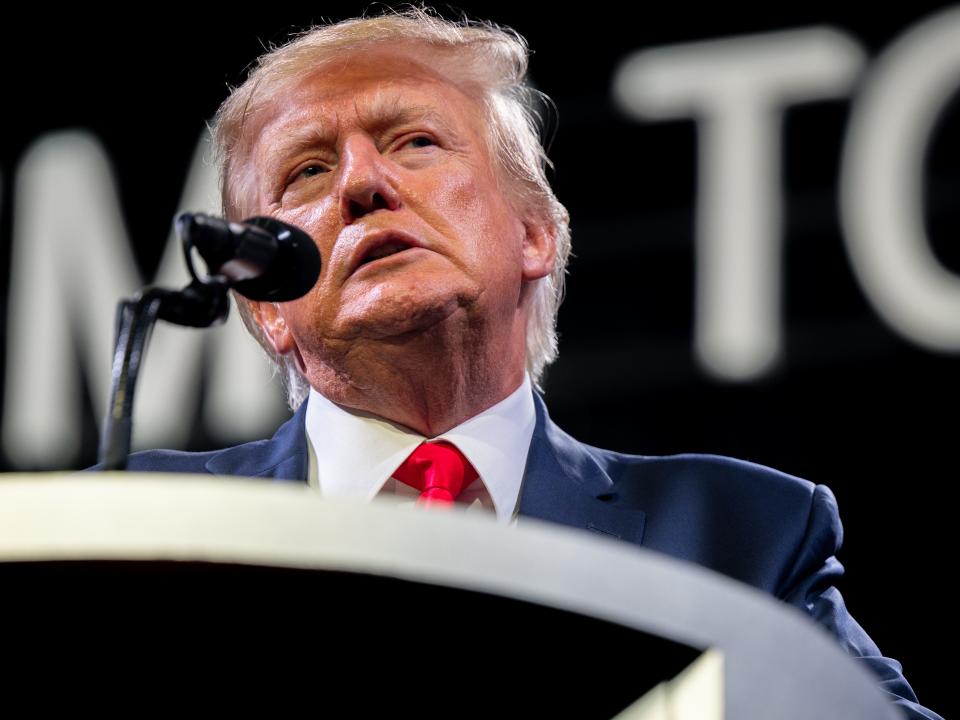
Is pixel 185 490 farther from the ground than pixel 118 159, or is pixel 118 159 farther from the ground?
pixel 185 490

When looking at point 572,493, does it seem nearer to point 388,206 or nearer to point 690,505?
A: point 690,505

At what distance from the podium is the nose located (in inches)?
44.7

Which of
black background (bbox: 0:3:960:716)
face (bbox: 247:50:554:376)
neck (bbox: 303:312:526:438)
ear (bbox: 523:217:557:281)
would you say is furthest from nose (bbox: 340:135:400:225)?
black background (bbox: 0:3:960:716)

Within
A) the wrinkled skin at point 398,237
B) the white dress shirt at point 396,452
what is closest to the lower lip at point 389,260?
the wrinkled skin at point 398,237

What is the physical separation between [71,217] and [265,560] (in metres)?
2.88

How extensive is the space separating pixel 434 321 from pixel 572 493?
10.0 inches

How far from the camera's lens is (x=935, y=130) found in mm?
2615

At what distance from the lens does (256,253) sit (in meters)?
1.10

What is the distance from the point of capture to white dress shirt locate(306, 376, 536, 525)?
1.71 m

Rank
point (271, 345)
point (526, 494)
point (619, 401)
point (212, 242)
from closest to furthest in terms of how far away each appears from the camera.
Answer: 1. point (212, 242)
2. point (526, 494)
3. point (271, 345)
4. point (619, 401)

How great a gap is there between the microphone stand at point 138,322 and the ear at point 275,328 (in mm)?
851

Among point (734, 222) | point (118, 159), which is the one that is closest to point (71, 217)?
point (118, 159)

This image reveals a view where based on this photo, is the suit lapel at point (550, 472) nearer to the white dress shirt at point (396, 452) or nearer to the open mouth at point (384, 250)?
the white dress shirt at point (396, 452)

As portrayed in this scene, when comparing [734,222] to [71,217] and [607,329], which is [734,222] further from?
[71,217]
